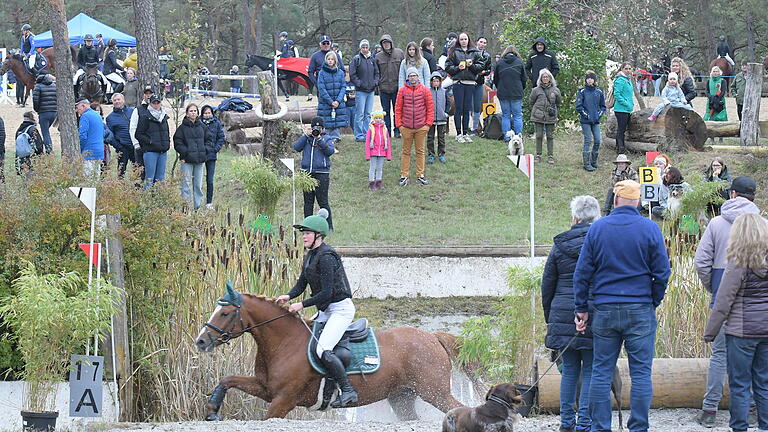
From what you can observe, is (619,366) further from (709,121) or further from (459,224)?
(709,121)

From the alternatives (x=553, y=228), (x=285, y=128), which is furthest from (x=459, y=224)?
(x=285, y=128)

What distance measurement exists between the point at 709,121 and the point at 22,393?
1779 cm

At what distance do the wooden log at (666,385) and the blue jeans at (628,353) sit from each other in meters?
1.62

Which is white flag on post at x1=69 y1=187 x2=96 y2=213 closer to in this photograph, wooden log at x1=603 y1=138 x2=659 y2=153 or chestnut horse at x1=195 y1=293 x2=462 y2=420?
chestnut horse at x1=195 y1=293 x2=462 y2=420

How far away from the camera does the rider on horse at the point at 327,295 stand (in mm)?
9242

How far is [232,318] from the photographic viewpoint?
924 cm

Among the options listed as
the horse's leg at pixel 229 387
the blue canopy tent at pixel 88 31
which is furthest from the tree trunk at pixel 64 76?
the blue canopy tent at pixel 88 31

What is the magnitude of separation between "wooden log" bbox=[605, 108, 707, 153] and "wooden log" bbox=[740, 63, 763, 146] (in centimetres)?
119

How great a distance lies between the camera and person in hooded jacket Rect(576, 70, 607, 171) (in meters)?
20.4

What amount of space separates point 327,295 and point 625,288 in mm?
2747

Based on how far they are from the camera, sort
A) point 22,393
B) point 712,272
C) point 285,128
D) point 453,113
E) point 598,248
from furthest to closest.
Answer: point 453,113
point 285,128
point 22,393
point 712,272
point 598,248

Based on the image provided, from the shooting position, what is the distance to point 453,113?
867 inches

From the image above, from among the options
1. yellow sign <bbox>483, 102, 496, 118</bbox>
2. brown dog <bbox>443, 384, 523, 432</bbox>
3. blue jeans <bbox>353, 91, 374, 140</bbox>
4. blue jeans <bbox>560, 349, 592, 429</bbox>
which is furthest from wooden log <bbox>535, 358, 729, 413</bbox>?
yellow sign <bbox>483, 102, 496, 118</bbox>

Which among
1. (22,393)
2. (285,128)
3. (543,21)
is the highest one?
(543,21)
